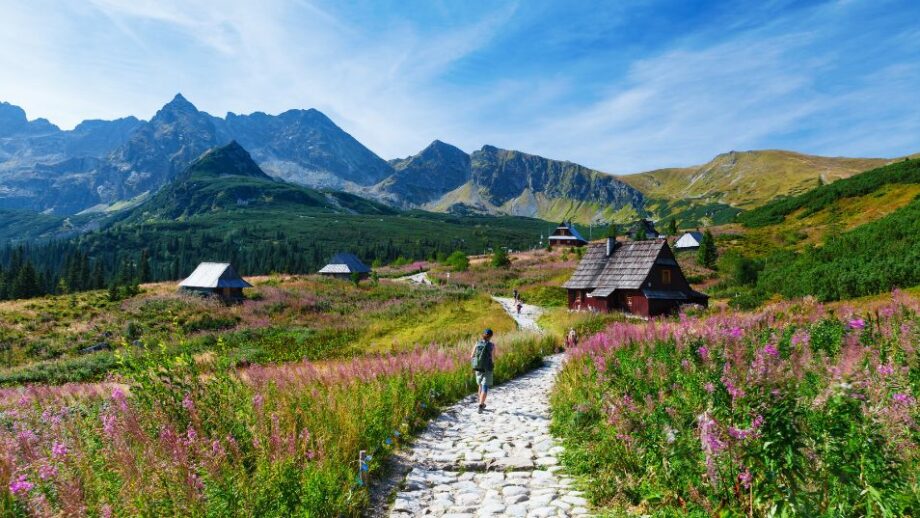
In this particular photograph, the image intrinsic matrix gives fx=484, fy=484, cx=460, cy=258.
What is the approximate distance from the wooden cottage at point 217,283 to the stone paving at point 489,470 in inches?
1939

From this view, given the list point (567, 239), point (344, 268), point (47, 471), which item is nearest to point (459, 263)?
point (344, 268)

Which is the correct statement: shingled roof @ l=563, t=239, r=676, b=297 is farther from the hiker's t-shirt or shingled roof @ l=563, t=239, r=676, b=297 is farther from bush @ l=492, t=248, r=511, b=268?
bush @ l=492, t=248, r=511, b=268

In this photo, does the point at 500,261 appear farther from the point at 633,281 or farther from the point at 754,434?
the point at 754,434

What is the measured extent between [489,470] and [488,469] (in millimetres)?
25

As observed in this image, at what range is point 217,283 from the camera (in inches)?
2089

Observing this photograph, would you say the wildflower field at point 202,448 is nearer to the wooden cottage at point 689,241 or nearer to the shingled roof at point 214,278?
the shingled roof at point 214,278

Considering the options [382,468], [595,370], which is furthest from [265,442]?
[595,370]

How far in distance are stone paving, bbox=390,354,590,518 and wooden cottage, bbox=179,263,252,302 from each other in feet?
162

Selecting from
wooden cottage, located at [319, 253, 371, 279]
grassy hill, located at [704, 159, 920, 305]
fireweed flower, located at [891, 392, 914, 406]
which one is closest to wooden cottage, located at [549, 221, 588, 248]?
grassy hill, located at [704, 159, 920, 305]

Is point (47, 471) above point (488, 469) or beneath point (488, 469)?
above

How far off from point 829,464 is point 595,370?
6677 mm

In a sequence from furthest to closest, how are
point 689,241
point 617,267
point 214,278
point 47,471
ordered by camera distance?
point 689,241 < point 214,278 < point 617,267 < point 47,471

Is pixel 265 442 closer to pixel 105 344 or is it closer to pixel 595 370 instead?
pixel 595 370

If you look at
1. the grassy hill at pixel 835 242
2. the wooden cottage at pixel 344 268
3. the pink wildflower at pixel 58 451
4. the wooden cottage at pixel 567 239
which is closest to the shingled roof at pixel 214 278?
the wooden cottage at pixel 344 268
